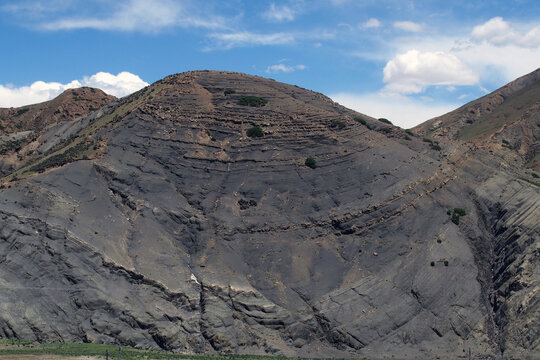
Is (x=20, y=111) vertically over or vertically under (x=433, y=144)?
over

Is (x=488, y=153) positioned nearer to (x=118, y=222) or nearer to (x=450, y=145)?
(x=450, y=145)

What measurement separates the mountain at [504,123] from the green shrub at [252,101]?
3564cm

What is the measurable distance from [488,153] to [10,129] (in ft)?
271

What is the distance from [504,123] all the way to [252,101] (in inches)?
2294

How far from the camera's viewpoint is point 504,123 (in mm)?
117438

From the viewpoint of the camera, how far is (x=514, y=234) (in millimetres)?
65562

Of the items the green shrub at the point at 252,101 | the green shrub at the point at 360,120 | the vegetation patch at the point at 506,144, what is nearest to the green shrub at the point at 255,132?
the green shrub at the point at 252,101

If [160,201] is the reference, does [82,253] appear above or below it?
below

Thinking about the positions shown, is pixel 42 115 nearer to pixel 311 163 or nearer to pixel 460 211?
pixel 311 163

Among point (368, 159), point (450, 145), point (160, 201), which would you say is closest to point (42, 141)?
point (160, 201)

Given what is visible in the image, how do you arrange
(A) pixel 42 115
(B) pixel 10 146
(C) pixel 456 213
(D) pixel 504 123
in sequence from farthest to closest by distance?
(D) pixel 504 123 → (A) pixel 42 115 → (B) pixel 10 146 → (C) pixel 456 213

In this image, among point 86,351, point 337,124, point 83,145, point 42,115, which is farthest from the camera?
point 42,115

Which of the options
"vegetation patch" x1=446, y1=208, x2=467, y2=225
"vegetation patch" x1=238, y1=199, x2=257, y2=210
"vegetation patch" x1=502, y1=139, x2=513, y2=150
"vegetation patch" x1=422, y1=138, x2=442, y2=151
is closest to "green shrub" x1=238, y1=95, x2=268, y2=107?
"vegetation patch" x1=238, y1=199, x2=257, y2=210

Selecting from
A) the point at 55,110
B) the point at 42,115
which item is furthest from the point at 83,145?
the point at 42,115
